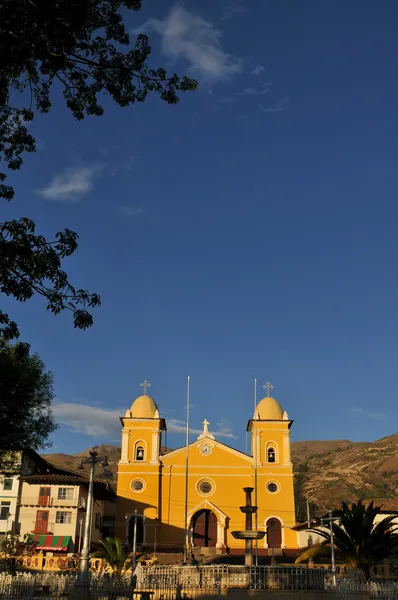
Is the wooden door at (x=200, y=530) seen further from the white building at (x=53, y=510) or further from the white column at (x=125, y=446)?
the white building at (x=53, y=510)

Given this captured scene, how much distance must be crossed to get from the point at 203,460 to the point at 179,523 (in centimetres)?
562

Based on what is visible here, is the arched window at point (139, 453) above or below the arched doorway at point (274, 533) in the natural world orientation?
above

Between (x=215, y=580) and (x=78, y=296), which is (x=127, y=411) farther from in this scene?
(x=78, y=296)

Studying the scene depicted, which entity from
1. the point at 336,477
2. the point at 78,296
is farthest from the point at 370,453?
the point at 78,296

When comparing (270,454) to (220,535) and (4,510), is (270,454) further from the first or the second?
(4,510)

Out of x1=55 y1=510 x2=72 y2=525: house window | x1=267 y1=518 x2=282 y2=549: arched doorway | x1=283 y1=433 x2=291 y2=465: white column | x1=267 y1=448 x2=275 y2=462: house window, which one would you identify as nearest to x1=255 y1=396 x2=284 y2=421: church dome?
x1=283 y1=433 x2=291 y2=465: white column

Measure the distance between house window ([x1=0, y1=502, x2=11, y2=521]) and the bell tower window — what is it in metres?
12.7

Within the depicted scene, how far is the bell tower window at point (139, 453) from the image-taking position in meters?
51.1

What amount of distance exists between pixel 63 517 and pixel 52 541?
6.14 ft

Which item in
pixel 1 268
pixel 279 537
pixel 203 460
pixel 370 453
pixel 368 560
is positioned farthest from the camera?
pixel 370 453

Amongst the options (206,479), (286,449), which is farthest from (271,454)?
(206,479)

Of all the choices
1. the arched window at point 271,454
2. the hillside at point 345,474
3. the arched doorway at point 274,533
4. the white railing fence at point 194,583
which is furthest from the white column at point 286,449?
the hillside at point 345,474

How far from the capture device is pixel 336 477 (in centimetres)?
9869

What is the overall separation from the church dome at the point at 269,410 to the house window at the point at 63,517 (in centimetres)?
1883
